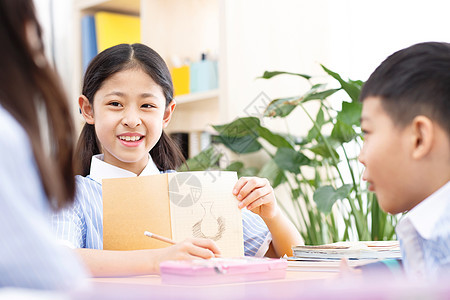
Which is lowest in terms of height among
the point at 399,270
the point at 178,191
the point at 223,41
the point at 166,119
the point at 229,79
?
the point at 399,270

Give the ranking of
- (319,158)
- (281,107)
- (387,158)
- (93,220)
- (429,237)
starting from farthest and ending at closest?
(319,158) < (281,107) < (93,220) < (387,158) < (429,237)

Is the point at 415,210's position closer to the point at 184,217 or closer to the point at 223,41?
the point at 184,217

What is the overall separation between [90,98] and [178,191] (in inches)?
16.3

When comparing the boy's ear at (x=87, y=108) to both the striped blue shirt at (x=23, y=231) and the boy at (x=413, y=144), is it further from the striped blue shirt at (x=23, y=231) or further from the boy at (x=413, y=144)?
the striped blue shirt at (x=23, y=231)

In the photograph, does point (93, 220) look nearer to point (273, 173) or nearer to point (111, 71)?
point (111, 71)

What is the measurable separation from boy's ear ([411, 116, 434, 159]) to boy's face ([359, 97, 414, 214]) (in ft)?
0.04

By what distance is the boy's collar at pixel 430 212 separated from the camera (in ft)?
2.26

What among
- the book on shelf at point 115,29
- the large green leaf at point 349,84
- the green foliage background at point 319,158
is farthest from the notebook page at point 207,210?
the book on shelf at point 115,29

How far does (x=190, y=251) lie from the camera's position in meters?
0.86

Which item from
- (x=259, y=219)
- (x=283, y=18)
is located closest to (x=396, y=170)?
(x=259, y=219)

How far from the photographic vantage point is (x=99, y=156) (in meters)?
1.37

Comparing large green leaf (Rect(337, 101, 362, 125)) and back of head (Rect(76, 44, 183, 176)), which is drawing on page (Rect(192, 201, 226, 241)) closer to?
back of head (Rect(76, 44, 183, 176))

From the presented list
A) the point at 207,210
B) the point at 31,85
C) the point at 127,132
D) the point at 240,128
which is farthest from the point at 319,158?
the point at 31,85

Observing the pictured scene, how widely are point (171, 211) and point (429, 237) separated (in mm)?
504
